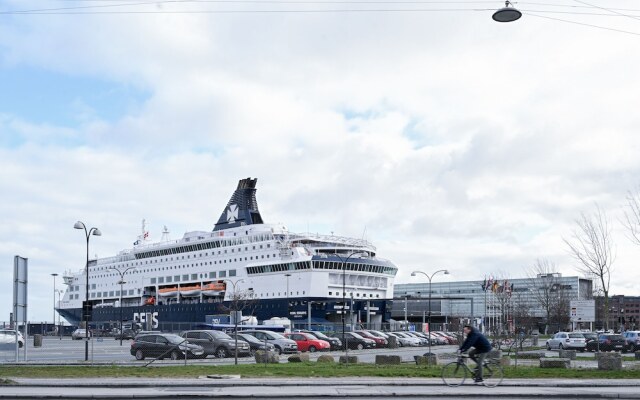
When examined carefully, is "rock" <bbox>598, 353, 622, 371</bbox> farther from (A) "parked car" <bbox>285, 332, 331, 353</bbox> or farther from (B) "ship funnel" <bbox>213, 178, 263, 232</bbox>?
(B) "ship funnel" <bbox>213, 178, 263, 232</bbox>

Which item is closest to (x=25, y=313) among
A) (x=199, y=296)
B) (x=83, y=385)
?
(x=83, y=385)

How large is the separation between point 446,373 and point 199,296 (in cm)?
8065

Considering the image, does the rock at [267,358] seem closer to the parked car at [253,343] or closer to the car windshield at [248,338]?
the parked car at [253,343]

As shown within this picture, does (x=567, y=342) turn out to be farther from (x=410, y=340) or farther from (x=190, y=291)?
(x=190, y=291)

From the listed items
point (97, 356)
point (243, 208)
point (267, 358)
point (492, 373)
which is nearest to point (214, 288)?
point (243, 208)

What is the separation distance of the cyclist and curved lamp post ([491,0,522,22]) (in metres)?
7.52

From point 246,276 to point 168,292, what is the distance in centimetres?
1358

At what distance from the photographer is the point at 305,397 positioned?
16.4 meters

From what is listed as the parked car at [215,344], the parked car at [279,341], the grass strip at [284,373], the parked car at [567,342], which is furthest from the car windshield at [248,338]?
the parked car at [567,342]

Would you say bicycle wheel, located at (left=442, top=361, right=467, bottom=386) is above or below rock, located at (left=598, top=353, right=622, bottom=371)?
above

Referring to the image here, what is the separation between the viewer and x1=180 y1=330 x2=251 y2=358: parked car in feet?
121

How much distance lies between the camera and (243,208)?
10412 centimetres

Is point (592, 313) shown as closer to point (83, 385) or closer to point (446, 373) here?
point (446, 373)

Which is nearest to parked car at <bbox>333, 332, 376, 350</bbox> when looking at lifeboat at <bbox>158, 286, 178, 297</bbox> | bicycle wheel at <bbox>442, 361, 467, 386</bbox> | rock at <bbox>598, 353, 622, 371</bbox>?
rock at <bbox>598, 353, 622, 371</bbox>
